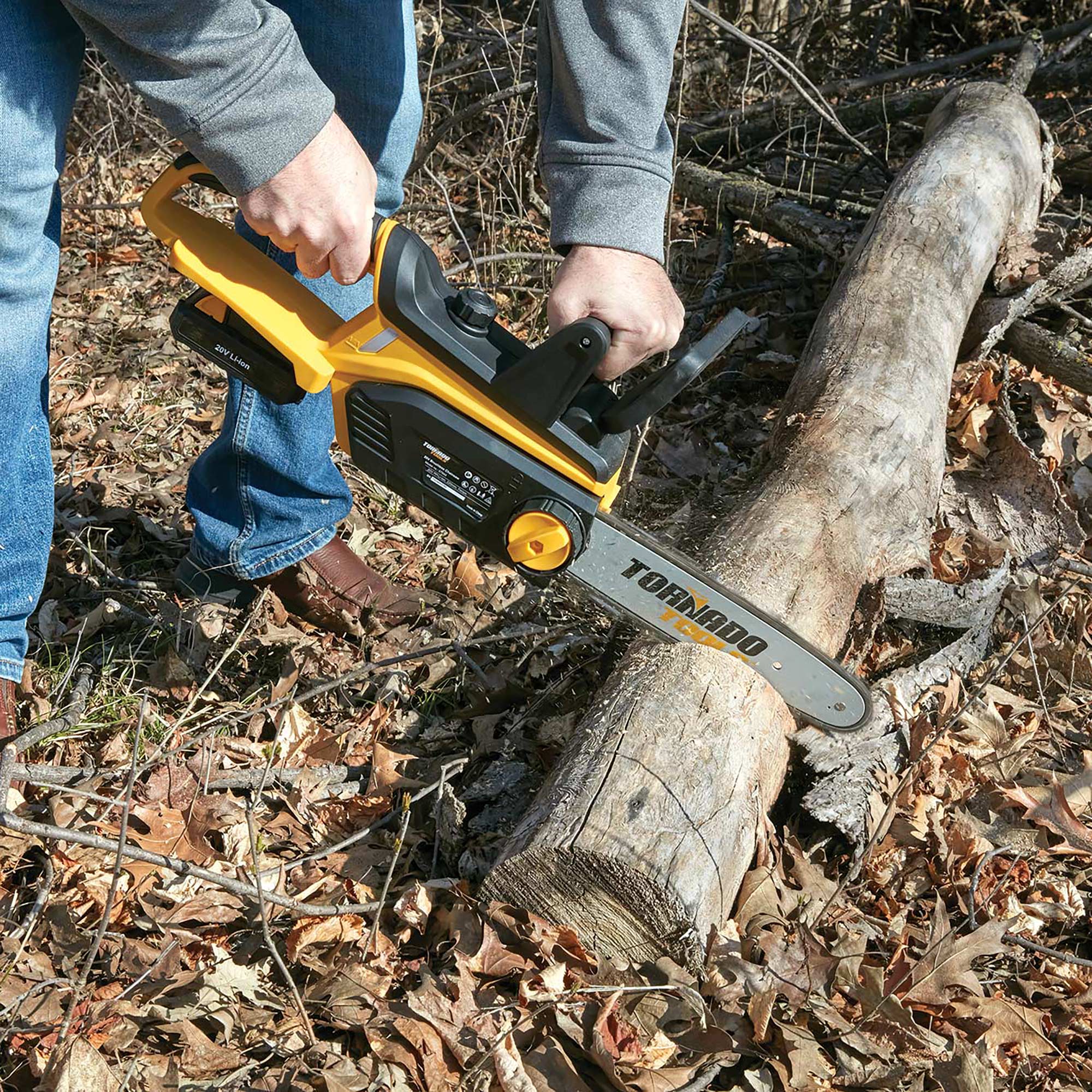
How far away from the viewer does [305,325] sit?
2.32 m

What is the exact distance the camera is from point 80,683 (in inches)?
110

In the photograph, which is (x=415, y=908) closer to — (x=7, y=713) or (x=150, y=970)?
(x=150, y=970)

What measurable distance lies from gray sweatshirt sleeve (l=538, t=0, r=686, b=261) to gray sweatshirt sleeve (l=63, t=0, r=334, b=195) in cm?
52

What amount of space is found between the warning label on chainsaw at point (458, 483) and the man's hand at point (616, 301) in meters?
0.35

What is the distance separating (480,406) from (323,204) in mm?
498

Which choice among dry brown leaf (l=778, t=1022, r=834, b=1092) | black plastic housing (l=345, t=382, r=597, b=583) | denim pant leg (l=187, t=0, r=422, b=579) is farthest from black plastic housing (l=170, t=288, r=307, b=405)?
dry brown leaf (l=778, t=1022, r=834, b=1092)

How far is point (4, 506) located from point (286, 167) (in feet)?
3.71

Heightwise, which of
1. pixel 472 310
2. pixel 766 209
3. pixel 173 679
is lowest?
pixel 173 679

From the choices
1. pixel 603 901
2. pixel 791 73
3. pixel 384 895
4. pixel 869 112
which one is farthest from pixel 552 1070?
pixel 869 112

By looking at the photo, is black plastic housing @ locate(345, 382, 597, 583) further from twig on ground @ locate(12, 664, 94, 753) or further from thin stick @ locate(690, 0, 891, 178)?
thin stick @ locate(690, 0, 891, 178)

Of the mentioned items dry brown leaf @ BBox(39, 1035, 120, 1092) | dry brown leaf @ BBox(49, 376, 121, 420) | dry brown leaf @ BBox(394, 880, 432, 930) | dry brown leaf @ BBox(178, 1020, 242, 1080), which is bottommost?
dry brown leaf @ BBox(49, 376, 121, 420)

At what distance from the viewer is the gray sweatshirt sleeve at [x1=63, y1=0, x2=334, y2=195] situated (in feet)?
5.76

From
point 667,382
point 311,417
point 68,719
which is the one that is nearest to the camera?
point 667,382

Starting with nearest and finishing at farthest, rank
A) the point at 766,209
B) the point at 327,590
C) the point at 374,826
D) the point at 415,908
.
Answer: the point at 415,908, the point at 374,826, the point at 327,590, the point at 766,209
